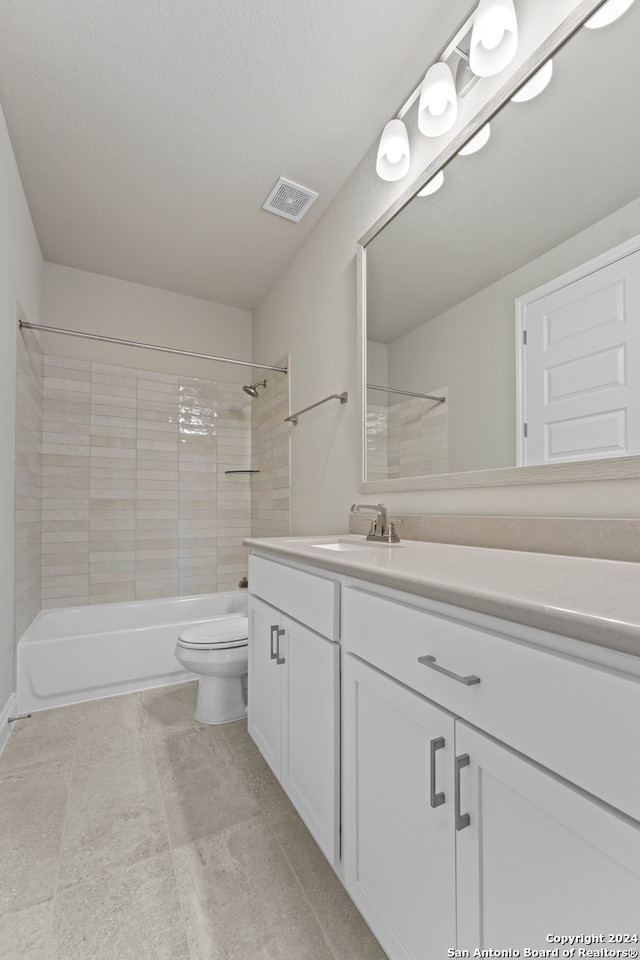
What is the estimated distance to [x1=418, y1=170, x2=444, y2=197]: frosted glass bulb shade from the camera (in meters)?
1.52

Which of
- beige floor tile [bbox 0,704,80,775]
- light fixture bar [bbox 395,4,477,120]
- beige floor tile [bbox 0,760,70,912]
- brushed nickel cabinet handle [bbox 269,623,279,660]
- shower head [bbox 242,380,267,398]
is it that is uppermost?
light fixture bar [bbox 395,4,477,120]

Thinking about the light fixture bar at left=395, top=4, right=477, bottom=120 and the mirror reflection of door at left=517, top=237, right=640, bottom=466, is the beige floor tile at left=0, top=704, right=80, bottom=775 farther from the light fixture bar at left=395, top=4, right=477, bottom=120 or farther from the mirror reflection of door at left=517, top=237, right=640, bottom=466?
the light fixture bar at left=395, top=4, right=477, bottom=120

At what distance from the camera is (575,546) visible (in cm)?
103

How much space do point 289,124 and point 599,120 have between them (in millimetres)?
1252

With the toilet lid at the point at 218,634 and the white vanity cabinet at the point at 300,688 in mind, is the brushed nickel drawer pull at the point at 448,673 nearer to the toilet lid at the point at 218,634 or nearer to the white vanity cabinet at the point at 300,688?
the white vanity cabinet at the point at 300,688

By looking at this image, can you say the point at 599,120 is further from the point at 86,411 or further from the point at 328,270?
the point at 86,411

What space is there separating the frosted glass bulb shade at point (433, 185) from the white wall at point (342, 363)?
10 centimetres

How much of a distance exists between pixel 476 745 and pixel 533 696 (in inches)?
5.5

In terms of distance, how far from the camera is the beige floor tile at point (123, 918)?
36.7 inches

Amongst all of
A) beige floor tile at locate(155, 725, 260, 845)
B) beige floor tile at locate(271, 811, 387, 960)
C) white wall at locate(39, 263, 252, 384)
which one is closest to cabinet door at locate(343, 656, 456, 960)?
beige floor tile at locate(271, 811, 387, 960)

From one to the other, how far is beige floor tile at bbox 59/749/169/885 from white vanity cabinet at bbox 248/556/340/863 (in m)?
0.38

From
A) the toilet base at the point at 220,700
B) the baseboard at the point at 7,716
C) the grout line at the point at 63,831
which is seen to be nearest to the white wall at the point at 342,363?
the toilet base at the point at 220,700

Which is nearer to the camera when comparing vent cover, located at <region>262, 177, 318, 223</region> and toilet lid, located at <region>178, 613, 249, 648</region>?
toilet lid, located at <region>178, 613, 249, 648</region>

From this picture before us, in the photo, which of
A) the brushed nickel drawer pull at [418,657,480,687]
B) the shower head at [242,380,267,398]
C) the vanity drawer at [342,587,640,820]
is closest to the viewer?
the vanity drawer at [342,587,640,820]
